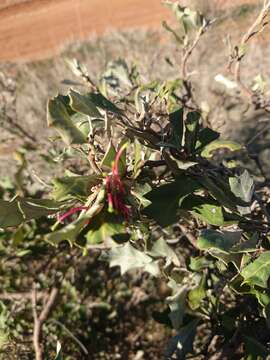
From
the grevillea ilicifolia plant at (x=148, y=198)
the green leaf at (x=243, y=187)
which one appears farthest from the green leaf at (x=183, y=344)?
the green leaf at (x=243, y=187)

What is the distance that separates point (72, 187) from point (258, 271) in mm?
468

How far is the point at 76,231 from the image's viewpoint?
0.99 meters

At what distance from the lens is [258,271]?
1.22 meters

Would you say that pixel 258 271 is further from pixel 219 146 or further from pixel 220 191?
pixel 219 146

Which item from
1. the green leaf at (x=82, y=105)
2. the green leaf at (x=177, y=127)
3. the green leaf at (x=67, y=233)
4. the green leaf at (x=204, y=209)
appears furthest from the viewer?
the green leaf at (x=177, y=127)

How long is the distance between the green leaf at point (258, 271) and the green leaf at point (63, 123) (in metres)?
0.47

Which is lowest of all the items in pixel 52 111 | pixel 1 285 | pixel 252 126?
pixel 1 285

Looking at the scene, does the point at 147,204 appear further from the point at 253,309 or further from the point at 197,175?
the point at 253,309

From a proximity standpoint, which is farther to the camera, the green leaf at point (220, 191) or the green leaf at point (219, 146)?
the green leaf at point (219, 146)

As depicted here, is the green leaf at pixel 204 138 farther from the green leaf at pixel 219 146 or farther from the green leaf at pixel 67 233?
the green leaf at pixel 67 233

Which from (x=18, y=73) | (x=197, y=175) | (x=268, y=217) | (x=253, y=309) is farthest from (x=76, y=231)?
(x=18, y=73)

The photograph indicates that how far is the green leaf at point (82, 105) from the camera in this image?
1.14m

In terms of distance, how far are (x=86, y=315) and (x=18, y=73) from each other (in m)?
5.95

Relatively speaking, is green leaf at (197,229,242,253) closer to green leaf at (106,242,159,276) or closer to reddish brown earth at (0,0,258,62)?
green leaf at (106,242,159,276)
